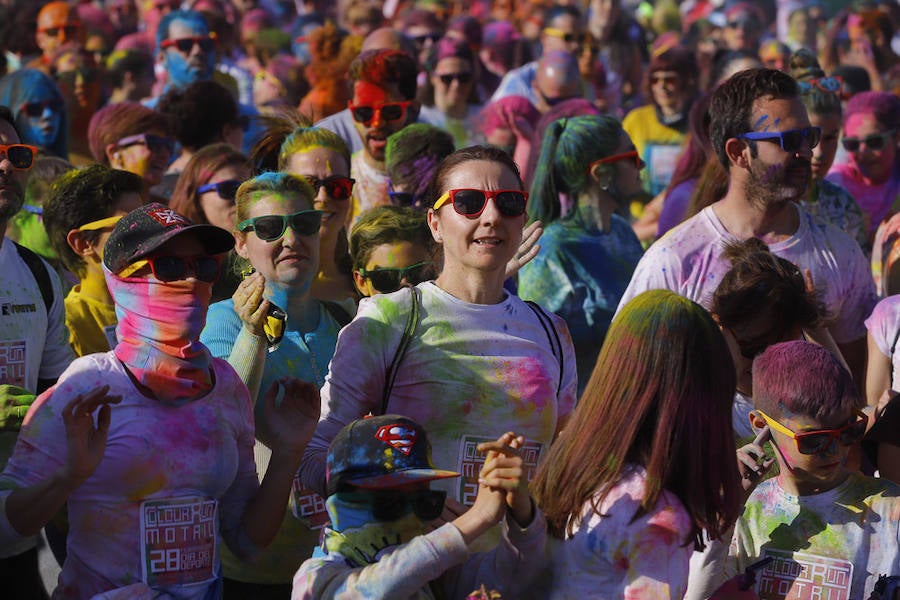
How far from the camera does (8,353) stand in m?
4.53

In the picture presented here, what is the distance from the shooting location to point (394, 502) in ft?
10.8

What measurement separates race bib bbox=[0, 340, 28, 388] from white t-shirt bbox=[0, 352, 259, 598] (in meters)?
1.05

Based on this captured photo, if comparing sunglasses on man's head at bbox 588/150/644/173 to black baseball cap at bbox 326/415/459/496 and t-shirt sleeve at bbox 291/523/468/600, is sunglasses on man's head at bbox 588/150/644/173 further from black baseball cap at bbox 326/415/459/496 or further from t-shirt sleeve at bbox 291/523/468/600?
t-shirt sleeve at bbox 291/523/468/600

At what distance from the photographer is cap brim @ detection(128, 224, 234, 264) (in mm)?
3566

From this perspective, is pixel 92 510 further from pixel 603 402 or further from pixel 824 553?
pixel 824 553

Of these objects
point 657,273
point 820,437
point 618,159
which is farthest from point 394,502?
point 618,159

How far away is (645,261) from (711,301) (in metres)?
0.38

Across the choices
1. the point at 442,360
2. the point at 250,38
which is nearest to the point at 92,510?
the point at 442,360

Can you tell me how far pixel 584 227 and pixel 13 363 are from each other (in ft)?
9.17

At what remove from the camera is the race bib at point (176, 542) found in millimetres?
3512

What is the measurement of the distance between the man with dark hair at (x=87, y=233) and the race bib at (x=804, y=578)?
8.33ft

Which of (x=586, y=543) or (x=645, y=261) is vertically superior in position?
(x=645, y=261)

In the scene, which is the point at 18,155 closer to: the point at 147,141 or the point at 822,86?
the point at 147,141

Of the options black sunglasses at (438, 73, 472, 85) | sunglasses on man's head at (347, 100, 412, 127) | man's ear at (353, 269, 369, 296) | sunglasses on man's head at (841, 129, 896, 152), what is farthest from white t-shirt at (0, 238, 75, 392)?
sunglasses on man's head at (841, 129, 896, 152)
